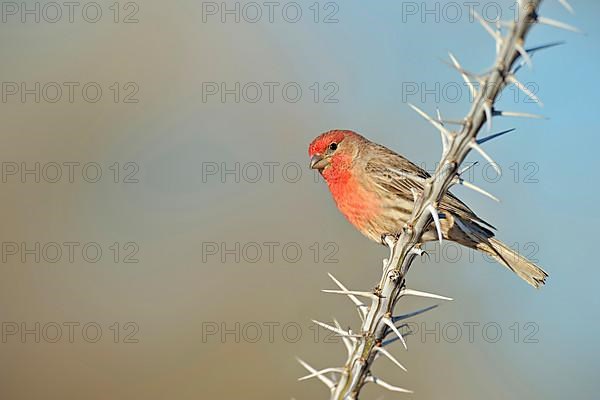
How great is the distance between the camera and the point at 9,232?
31.3 ft

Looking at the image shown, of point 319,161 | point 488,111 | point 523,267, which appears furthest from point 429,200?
point 319,161

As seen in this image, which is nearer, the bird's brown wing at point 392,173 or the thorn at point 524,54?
the thorn at point 524,54

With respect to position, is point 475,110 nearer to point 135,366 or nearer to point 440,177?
point 440,177

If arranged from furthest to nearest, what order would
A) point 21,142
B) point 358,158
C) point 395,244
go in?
point 21,142
point 358,158
point 395,244

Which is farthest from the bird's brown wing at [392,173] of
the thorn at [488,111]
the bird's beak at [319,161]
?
the thorn at [488,111]

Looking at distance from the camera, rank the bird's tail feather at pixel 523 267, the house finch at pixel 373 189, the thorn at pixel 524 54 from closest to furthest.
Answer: the thorn at pixel 524 54 < the bird's tail feather at pixel 523 267 < the house finch at pixel 373 189

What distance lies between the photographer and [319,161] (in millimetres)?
5883

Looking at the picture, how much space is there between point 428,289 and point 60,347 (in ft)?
13.9

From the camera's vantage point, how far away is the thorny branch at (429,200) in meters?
2.01

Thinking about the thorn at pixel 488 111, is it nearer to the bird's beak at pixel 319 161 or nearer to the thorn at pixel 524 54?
the thorn at pixel 524 54

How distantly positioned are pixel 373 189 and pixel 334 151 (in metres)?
0.42

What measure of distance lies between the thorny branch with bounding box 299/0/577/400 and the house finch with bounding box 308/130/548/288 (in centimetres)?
254

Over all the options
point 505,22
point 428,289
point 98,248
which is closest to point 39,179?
point 98,248

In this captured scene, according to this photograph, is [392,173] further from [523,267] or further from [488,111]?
[488,111]
